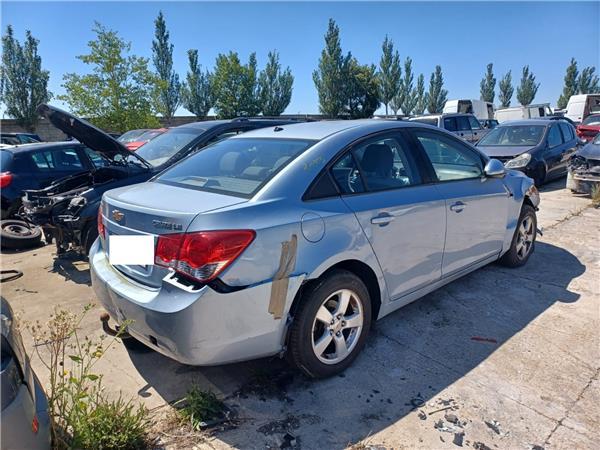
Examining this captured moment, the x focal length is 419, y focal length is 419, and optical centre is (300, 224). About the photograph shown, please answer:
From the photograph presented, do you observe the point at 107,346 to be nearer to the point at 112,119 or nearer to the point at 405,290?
the point at 405,290

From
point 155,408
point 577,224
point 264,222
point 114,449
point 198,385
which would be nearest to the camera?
point 114,449

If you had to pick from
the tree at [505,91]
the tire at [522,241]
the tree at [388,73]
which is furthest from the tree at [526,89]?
the tire at [522,241]

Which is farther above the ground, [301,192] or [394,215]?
[301,192]

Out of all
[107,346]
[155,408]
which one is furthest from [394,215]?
[107,346]

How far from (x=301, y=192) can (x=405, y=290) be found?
Result: 4.03ft

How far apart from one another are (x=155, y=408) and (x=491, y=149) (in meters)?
9.36

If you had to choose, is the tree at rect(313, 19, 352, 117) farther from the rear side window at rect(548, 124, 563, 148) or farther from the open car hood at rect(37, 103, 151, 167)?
the open car hood at rect(37, 103, 151, 167)

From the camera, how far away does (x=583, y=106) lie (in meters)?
22.9

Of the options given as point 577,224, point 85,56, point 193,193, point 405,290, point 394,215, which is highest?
point 85,56

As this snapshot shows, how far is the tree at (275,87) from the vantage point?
36500 mm

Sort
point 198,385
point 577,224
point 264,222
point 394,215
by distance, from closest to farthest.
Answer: point 264,222
point 198,385
point 394,215
point 577,224

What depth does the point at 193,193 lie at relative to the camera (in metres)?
2.65

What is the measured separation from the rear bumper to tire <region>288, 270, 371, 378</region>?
131 millimetres

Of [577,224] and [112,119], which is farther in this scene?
[112,119]
